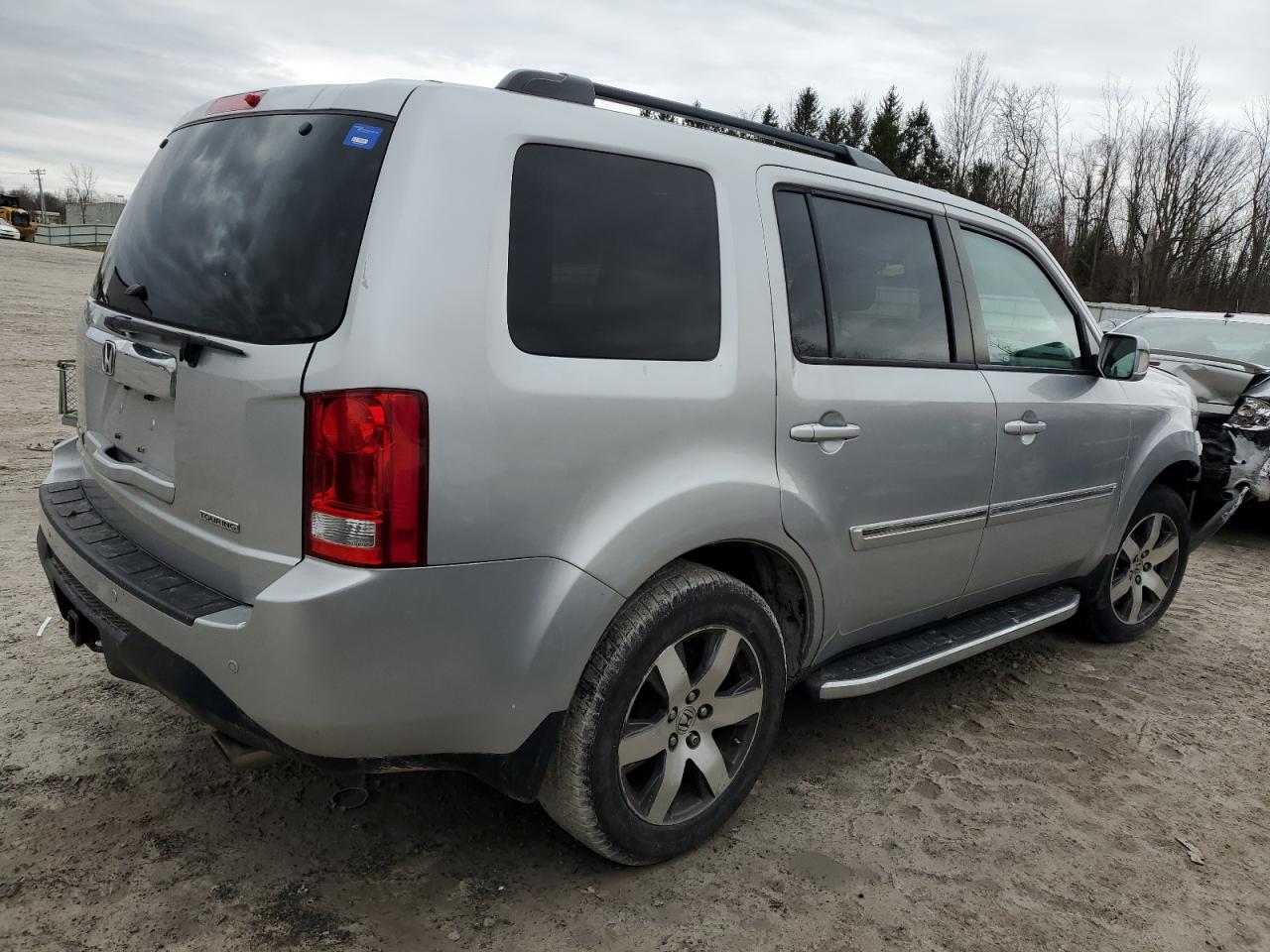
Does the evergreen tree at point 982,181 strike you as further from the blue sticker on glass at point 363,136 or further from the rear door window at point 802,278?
the blue sticker on glass at point 363,136

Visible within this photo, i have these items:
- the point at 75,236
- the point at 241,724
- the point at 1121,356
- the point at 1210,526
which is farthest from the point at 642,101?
the point at 75,236

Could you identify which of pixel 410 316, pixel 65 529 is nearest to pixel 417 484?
pixel 410 316

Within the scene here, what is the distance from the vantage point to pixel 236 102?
2453mm

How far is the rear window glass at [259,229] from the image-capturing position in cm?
200

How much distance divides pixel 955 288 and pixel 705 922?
7.11 ft

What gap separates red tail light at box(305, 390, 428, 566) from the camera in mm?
1896

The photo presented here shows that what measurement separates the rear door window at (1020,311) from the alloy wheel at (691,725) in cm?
155

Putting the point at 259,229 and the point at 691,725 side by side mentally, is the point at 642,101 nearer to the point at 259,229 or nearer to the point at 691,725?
the point at 259,229

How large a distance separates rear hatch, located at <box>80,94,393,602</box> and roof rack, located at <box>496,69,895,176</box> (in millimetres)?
465

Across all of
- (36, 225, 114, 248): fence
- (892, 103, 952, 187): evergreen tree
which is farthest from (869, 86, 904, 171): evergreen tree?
(36, 225, 114, 248): fence

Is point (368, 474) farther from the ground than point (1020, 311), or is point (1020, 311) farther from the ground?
point (1020, 311)

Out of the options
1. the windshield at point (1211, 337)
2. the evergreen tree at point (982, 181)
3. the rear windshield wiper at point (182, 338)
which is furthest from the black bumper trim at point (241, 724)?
the evergreen tree at point (982, 181)

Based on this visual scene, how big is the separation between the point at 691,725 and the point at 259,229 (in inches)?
62.7

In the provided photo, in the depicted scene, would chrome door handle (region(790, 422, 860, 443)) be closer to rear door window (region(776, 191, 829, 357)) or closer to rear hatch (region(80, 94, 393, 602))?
rear door window (region(776, 191, 829, 357))
